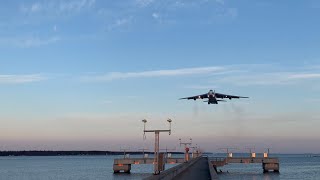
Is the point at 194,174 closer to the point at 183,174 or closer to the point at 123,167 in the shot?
the point at 183,174

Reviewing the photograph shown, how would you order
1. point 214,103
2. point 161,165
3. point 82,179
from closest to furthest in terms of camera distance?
point 161,165, point 214,103, point 82,179

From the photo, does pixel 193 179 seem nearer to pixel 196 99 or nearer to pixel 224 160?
pixel 196 99

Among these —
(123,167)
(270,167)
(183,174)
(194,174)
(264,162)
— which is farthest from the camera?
(270,167)

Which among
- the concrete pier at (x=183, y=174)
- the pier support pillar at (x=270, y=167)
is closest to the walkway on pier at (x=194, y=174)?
the concrete pier at (x=183, y=174)

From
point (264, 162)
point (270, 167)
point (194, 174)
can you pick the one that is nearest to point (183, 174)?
point (194, 174)

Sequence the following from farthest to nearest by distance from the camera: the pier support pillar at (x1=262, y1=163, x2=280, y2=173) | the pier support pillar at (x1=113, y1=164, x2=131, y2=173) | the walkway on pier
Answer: the pier support pillar at (x1=262, y1=163, x2=280, y2=173)
the pier support pillar at (x1=113, y1=164, x2=131, y2=173)
the walkway on pier

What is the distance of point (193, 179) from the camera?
50.1 meters

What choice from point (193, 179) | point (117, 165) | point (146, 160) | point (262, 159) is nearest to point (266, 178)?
point (262, 159)

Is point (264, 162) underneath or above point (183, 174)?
above

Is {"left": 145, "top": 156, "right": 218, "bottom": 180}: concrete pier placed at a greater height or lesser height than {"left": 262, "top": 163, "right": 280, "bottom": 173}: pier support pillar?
greater

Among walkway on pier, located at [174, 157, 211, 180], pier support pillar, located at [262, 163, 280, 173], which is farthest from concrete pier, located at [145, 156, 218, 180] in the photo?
pier support pillar, located at [262, 163, 280, 173]

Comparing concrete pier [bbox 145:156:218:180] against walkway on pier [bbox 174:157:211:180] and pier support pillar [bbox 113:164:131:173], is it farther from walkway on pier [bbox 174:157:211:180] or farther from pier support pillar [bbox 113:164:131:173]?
pier support pillar [bbox 113:164:131:173]

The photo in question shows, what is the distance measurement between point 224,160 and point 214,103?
4429 cm

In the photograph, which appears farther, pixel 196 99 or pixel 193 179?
pixel 196 99
